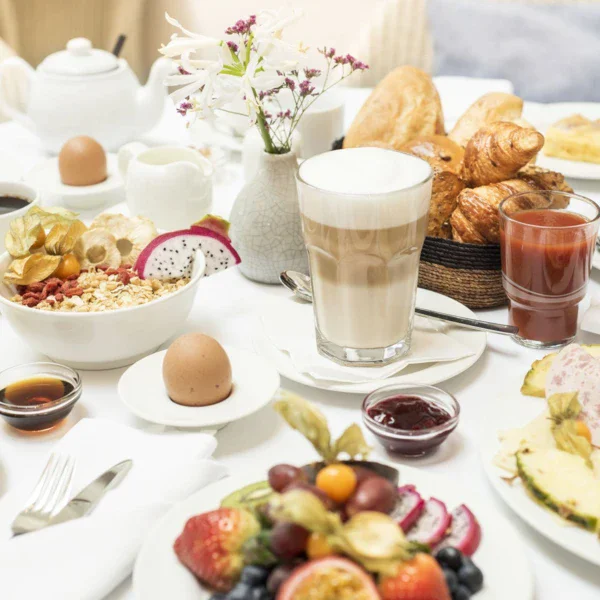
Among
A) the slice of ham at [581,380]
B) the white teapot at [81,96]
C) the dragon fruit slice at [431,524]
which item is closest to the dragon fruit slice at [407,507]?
the dragon fruit slice at [431,524]

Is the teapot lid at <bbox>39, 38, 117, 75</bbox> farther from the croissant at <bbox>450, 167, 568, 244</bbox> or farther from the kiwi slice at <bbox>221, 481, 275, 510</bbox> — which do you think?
the kiwi slice at <bbox>221, 481, 275, 510</bbox>

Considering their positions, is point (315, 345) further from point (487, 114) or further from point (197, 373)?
point (487, 114)

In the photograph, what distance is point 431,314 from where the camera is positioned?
3.69 ft

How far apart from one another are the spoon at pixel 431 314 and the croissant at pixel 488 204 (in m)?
0.14

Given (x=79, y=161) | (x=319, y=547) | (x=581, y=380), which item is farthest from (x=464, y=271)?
(x=79, y=161)

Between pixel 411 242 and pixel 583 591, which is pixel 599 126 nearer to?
pixel 411 242

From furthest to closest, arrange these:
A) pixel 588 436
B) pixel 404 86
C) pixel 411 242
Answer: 1. pixel 404 86
2. pixel 411 242
3. pixel 588 436

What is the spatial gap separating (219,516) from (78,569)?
0.14 m

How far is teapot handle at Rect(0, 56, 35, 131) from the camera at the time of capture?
1681mm

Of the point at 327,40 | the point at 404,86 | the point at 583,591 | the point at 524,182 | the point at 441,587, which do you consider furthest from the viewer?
the point at 327,40

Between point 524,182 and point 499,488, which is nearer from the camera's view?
point 499,488

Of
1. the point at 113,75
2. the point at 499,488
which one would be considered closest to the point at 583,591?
the point at 499,488

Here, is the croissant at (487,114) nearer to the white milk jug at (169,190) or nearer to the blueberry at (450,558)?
the white milk jug at (169,190)

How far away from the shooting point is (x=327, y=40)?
3.52 m
